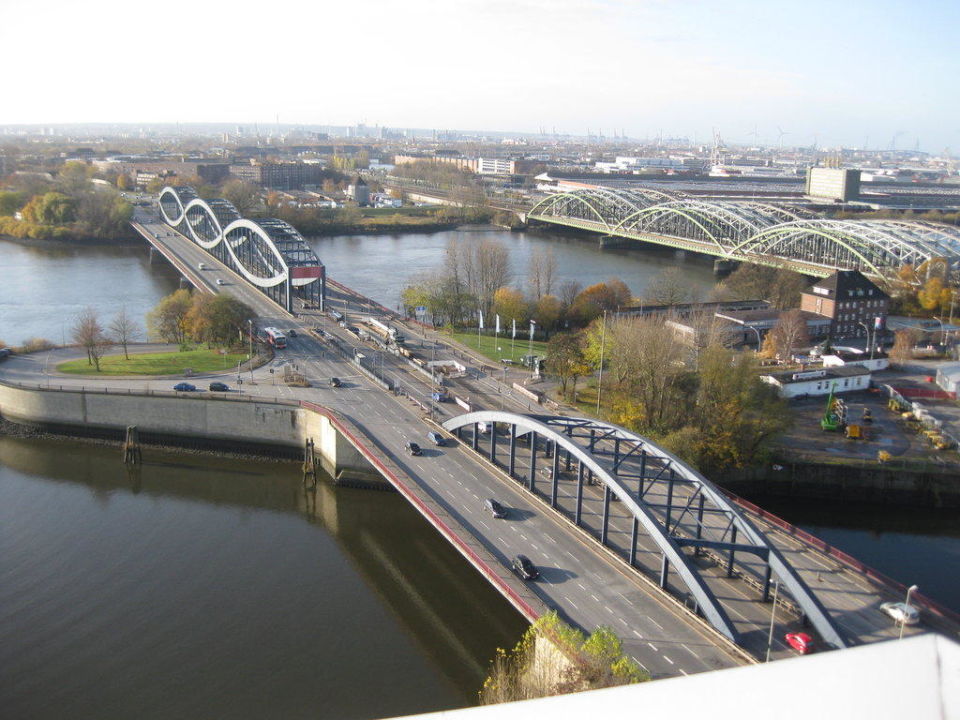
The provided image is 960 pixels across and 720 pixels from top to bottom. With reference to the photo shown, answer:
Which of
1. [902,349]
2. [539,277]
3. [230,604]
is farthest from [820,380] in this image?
[230,604]

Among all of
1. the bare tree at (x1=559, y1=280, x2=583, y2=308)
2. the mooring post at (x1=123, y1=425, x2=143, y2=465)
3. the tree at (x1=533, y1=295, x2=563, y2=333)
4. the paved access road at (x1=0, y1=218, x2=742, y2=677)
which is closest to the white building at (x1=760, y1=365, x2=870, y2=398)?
the tree at (x1=533, y1=295, x2=563, y2=333)

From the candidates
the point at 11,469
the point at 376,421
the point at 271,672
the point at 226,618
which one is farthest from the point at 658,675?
the point at 11,469

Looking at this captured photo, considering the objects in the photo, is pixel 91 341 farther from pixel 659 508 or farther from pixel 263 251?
pixel 659 508

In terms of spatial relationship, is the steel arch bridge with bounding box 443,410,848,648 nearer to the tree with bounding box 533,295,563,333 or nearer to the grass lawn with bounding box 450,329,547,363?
the grass lawn with bounding box 450,329,547,363

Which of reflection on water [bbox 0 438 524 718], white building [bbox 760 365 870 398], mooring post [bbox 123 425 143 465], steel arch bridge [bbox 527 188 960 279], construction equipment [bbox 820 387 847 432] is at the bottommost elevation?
reflection on water [bbox 0 438 524 718]

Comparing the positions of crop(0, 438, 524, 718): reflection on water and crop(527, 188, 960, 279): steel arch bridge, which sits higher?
crop(527, 188, 960, 279): steel arch bridge

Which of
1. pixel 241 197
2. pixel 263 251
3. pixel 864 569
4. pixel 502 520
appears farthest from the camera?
pixel 241 197

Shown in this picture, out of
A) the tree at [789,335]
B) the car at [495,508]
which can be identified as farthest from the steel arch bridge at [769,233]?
the car at [495,508]

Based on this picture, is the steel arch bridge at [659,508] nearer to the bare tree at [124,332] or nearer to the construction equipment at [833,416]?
the construction equipment at [833,416]
